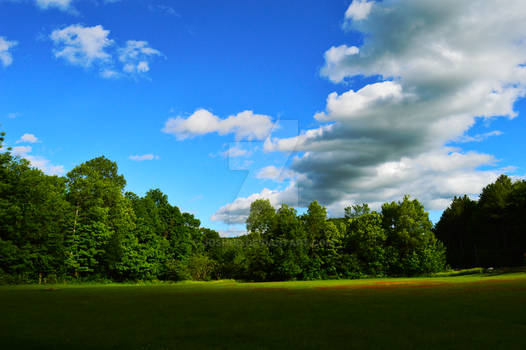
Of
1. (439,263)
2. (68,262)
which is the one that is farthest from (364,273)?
(68,262)

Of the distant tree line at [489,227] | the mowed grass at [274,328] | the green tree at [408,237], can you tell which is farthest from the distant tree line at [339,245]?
the mowed grass at [274,328]

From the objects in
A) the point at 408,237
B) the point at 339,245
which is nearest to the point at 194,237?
the point at 339,245

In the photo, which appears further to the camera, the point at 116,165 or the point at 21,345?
the point at 116,165

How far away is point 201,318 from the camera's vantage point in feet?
45.9

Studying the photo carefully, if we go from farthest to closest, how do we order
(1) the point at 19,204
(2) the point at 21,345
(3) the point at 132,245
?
(3) the point at 132,245
(1) the point at 19,204
(2) the point at 21,345

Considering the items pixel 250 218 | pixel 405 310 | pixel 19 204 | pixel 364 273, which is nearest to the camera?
pixel 405 310

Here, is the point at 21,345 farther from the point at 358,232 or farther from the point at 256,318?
the point at 358,232

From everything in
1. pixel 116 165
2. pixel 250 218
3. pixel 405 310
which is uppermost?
pixel 116 165

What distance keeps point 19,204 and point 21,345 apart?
154 feet

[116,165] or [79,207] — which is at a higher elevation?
[116,165]

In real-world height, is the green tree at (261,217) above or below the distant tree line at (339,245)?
above

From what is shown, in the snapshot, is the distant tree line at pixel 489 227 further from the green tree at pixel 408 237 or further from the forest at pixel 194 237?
the green tree at pixel 408 237

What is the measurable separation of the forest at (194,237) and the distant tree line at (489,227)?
319mm

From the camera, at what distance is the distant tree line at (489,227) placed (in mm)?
81188
